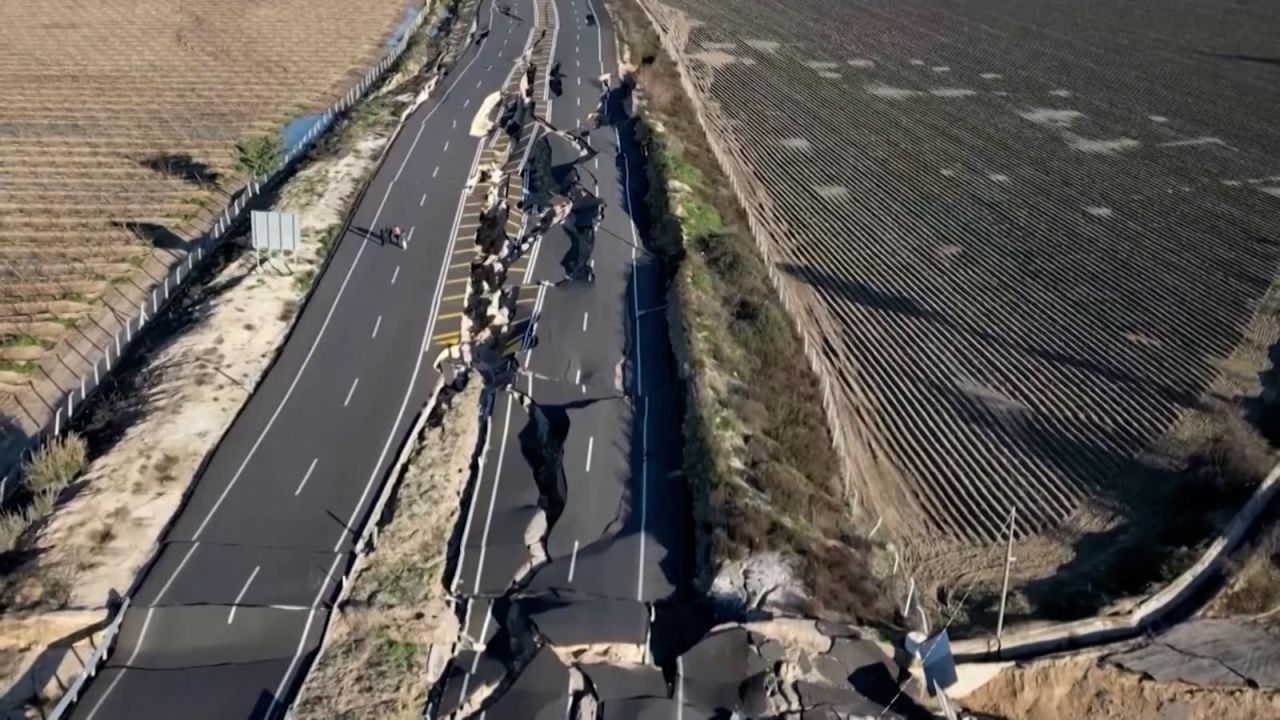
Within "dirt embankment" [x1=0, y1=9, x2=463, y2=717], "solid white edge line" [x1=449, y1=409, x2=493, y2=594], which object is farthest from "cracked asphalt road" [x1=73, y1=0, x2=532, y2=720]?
"solid white edge line" [x1=449, y1=409, x2=493, y2=594]

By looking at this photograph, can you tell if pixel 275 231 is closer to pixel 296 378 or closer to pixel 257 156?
pixel 296 378

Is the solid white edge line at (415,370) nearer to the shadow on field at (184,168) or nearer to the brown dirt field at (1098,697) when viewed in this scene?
the shadow on field at (184,168)

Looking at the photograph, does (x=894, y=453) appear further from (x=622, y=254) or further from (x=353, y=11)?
(x=353, y=11)

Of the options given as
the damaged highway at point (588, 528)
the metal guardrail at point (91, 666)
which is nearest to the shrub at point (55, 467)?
the metal guardrail at point (91, 666)

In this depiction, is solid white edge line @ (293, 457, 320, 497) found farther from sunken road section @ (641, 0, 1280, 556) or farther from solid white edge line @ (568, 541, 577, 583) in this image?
sunken road section @ (641, 0, 1280, 556)

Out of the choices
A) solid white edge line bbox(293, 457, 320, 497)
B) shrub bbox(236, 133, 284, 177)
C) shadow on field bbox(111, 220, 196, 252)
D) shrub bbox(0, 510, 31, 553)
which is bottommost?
shrub bbox(0, 510, 31, 553)

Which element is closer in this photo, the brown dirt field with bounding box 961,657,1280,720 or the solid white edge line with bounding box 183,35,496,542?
the brown dirt field with bounding box 961,657,1280,720
